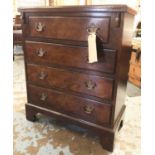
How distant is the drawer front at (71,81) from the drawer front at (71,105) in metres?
0.07

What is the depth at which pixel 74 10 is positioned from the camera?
1.17 m

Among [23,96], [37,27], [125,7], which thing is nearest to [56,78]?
[37,27]

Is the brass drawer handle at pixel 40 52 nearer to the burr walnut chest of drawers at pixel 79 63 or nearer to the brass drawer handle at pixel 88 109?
the burr walnut chest of drawers at pixel 79 63

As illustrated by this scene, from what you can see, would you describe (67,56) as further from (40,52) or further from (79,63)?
(40,52)

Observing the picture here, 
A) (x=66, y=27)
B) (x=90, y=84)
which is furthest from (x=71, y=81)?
(x=66, y=27)

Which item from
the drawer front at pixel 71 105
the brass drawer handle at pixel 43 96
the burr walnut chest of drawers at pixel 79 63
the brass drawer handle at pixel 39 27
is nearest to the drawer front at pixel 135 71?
the burr walnut chest of drawers at pixel 79 63

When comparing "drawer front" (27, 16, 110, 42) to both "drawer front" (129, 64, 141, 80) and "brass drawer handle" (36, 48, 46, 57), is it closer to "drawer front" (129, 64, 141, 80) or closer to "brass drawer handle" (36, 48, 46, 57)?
"brass drawer handle" (36, 48, 46, 57)

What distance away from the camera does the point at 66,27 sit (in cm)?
125

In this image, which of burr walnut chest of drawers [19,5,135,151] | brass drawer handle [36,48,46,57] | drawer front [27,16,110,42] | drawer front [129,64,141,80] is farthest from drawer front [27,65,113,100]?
drawer front [129,64,141,80]

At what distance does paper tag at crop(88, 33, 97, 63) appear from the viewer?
1130 millimetres
